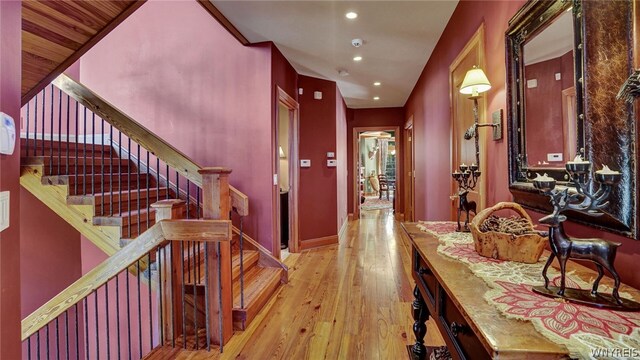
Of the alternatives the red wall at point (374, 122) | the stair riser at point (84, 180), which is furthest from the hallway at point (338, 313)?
the red wall at point (374, 122)

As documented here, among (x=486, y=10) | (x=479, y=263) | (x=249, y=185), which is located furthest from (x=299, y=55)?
(x=479, y=263)

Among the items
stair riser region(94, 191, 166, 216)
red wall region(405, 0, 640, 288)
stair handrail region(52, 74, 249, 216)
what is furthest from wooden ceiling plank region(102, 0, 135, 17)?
red wall region(405, 0, 640, 288)

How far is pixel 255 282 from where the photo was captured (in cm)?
293

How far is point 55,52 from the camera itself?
2189 millimetres

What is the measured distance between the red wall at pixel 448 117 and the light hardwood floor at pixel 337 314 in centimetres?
100

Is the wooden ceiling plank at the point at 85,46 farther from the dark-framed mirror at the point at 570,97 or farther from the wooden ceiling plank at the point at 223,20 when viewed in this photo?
the dark-framed mirror at the point at 570,97

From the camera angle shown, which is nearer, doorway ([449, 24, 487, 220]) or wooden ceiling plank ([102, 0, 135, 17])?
wooden ceiling plank ([102, 0, 135, 17])

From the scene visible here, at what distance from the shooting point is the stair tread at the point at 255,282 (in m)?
2.56

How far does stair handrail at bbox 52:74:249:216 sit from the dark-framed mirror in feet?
6.43

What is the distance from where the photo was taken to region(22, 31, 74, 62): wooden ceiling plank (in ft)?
6.35

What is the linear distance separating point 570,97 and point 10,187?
193 cm

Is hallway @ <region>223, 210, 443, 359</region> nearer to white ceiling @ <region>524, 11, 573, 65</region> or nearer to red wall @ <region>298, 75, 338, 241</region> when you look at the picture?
red wall @ <region>298, 75, 338, 241</region>

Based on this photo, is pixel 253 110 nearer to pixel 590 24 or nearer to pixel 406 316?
pixel 406 316

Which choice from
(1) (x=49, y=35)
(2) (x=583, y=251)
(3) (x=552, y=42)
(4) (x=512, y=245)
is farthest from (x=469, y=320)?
(1) (x=49, y=35)
